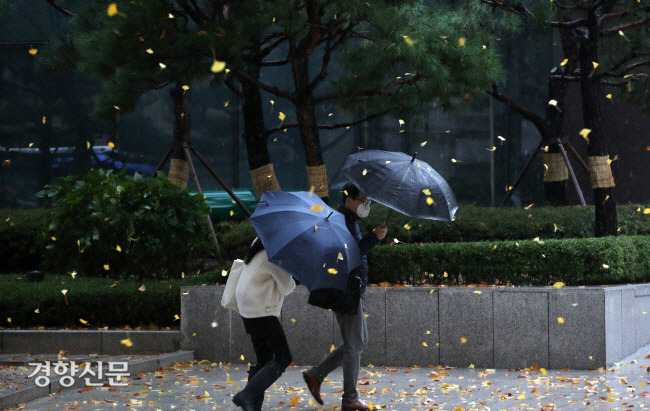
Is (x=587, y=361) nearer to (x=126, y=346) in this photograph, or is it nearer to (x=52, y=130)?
(x=126, y=346)

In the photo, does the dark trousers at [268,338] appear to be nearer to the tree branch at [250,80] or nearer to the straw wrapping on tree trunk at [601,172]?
the tree branch at [250,80]

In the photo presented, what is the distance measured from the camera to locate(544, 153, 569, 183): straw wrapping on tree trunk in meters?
12.0

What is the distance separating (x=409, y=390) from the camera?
6820 millimetres

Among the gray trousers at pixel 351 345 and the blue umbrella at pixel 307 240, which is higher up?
the blue umbrella at pixel 307 240

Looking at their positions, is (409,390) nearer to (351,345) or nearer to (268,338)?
(351,345)

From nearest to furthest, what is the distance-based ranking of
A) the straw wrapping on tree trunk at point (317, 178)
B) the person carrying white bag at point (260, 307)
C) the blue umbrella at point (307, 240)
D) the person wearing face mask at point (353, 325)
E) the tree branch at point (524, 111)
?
the blue umbrella at point (307, 240), the person carrying white bag at point (260, 307), the person wearing face mask at point (353, 325), the straw wrapping on tree trunk at point (317, 178), the tree branch at point (524, 111)

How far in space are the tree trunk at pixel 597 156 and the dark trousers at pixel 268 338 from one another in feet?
18.5

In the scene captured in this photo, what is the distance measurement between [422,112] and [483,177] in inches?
227

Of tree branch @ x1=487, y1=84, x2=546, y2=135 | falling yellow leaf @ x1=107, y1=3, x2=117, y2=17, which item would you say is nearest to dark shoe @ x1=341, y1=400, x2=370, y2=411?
falling yellow leaf @ x1=107, y1=3, x2=117, y2=17

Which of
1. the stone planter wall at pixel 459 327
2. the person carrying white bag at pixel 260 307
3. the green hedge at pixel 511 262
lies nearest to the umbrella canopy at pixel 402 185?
the person carrying white bag at pixel 260 307

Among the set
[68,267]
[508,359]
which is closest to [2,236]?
[68,267]

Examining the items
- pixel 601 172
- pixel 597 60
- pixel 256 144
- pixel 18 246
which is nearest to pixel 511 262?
pixel 601 172

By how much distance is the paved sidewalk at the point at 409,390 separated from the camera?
6.17 meters

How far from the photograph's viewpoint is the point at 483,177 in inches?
682
